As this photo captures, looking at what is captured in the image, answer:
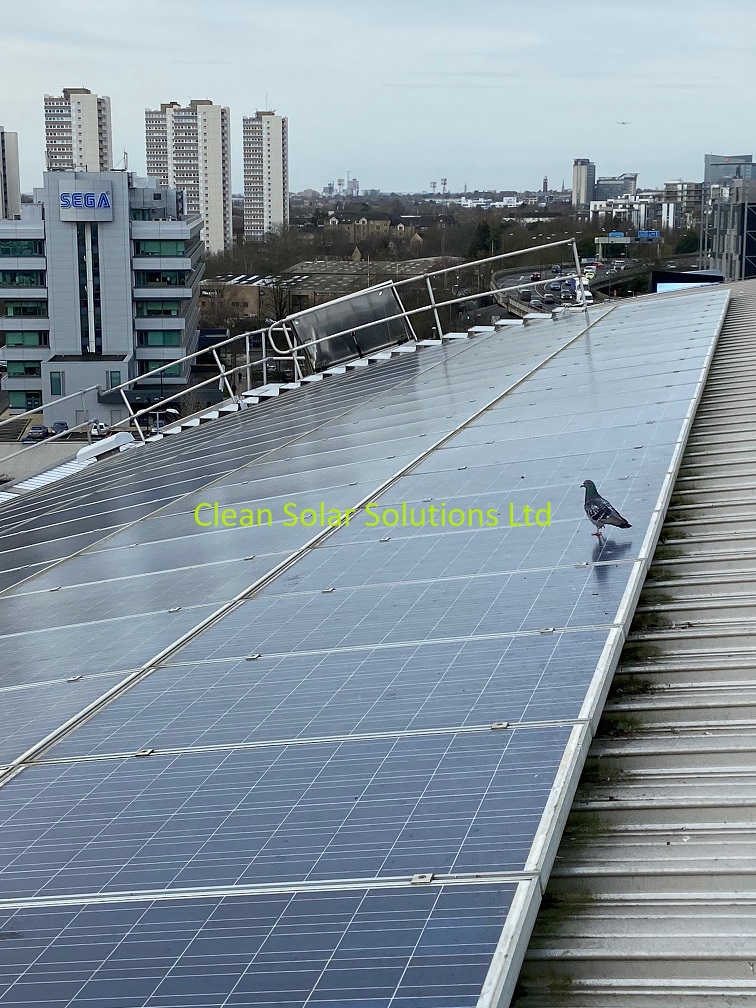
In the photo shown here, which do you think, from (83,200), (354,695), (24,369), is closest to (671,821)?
(354,695)

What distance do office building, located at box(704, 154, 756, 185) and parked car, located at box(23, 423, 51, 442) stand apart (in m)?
41.4

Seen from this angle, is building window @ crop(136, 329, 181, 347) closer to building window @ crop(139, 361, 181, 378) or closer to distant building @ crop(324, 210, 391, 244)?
building window @ crop(139, 361, 181, 378)

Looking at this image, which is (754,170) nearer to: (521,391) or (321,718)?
(521,391)

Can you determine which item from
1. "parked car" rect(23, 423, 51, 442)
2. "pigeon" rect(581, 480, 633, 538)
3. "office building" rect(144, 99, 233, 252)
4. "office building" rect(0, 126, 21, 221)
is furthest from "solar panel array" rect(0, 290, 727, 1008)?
"office building" rect(0, 126, 21, 221)

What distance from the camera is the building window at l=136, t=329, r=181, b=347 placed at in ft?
263

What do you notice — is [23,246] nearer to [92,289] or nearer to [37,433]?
[92,289]

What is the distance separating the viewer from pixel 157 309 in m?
80.2

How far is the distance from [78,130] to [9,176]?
96.3 feet

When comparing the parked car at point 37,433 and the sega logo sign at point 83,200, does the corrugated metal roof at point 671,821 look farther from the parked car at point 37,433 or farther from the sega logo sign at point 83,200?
the sega logo sign at point 83,200

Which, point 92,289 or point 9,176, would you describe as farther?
point 9,176

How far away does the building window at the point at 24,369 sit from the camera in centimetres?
7994

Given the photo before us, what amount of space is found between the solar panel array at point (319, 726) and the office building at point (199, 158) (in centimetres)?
15367

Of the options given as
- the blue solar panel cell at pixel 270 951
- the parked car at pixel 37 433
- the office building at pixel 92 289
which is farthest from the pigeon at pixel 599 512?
the office building at pixel 92 289

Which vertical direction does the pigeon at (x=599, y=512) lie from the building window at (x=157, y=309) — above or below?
below
